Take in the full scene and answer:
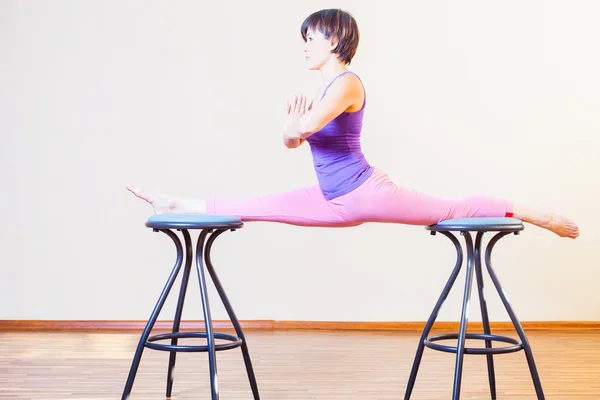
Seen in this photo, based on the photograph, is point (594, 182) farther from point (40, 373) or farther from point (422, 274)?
point (40, 373)

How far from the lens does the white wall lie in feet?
13.9

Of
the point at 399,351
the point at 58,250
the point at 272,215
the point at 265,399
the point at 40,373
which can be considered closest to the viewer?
the point at 272,215

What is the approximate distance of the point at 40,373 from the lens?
3043 mm

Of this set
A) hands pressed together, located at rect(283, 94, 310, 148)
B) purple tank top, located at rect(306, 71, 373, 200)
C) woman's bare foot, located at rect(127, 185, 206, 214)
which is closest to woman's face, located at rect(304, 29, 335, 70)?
purple tank top, located at rect(306, 71, 373, 200)

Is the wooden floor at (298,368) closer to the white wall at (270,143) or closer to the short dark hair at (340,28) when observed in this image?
the white wall at (270,143)

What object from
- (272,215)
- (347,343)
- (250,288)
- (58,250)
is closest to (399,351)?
(347,343)

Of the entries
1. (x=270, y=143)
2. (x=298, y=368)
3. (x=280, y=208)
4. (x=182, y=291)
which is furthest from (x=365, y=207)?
(x=270, y=143)

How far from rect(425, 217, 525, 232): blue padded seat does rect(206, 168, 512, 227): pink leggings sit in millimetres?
86

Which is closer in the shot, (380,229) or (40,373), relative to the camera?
(40,373)

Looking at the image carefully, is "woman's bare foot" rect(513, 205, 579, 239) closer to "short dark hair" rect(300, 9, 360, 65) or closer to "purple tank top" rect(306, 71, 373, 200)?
"purple tank top" rect(306, 71, 373, 200)

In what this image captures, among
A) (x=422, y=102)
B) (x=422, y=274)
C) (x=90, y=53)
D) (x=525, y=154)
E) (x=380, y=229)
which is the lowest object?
(x=422, y=274)

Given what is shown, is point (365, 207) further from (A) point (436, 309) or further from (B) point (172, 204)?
(B) point (172, 204)

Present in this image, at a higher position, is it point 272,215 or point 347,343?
point 272,215

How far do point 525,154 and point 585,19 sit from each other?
0.85 m
